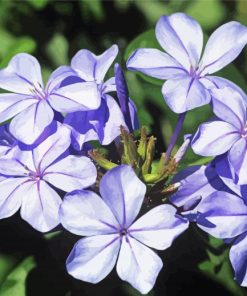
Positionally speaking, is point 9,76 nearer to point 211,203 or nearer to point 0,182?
point 0,182

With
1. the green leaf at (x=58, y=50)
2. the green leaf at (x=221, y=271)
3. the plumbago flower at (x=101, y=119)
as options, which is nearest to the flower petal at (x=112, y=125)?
the plumbago flower at (x=101, y=119)

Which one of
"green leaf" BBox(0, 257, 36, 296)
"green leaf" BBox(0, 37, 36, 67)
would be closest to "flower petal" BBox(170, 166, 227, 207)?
"green leaf" BBox(0, 257, 36, 296)

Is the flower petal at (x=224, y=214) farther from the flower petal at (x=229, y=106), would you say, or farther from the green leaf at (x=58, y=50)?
the green leaf at (x=58, y=50)

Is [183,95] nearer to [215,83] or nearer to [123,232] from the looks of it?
[215,83]

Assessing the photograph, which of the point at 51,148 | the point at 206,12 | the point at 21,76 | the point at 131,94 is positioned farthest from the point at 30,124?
the point at 206,12

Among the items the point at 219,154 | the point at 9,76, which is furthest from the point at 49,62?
the point at 219,154

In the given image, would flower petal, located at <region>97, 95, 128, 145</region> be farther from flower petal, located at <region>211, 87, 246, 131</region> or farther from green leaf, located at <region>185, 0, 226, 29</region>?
green leaf, located at <region>185, 0, 226, 29</region>
